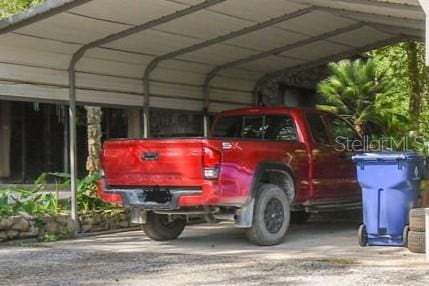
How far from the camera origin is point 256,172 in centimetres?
952

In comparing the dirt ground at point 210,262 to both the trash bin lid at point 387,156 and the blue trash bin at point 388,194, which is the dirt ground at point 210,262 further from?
the trash bin lid at point 387,156

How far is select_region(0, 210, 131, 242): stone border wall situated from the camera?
34.8 feet

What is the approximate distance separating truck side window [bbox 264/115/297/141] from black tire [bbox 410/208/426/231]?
2.60 meters

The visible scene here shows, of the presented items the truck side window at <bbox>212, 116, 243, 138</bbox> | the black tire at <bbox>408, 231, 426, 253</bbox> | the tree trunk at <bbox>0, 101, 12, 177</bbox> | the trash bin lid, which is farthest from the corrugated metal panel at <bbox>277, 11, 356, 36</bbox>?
the tree trunk at <bbox>0, 101, 12, 177</bbox>

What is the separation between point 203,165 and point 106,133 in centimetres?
1033

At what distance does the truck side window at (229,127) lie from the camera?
11516mm

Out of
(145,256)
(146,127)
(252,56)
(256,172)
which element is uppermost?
(252,56)

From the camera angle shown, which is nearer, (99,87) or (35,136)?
(99,87)

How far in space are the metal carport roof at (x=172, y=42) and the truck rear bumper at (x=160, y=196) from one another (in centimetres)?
208

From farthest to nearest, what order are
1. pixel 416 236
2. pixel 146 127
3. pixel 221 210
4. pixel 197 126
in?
pixel 197 126 → pixel 146 127 → pixel 221 210 → pixel 416 236

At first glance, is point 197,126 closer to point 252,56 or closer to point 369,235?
point 252,56

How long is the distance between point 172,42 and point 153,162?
10.1 ft

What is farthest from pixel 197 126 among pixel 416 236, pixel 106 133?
pixel 416 236

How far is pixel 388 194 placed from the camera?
927cm
